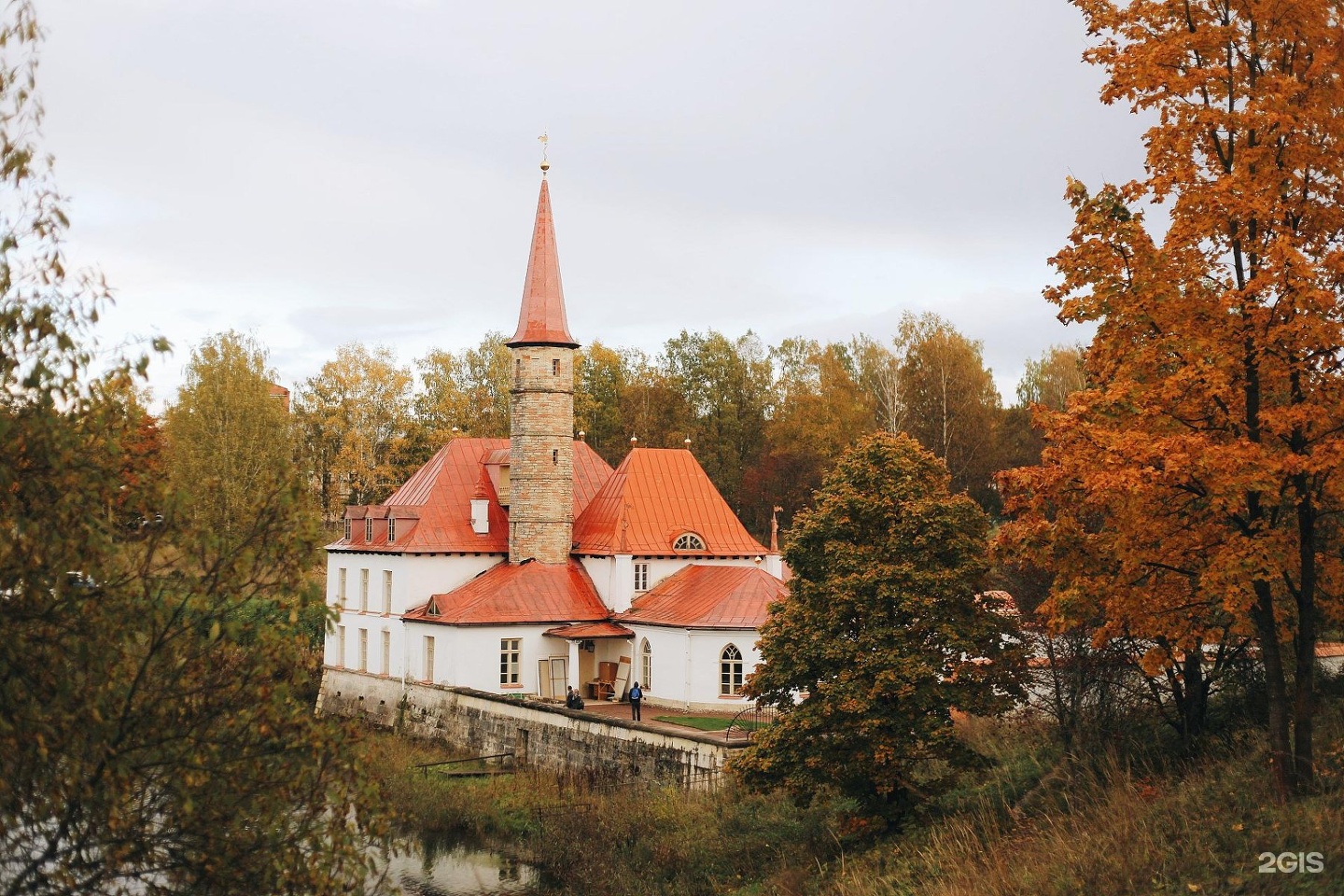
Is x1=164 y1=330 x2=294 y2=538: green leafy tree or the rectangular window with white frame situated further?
x1=164 y1=330 x2=294 y2=538: green leafy tree

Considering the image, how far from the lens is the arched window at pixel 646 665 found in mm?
34344

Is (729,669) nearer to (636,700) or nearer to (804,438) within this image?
(636,700)

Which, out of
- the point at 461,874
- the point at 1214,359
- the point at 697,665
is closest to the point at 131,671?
the point at 1214,359

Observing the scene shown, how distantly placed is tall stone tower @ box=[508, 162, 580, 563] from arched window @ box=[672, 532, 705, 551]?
3.36 meters

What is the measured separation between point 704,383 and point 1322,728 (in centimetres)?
5940

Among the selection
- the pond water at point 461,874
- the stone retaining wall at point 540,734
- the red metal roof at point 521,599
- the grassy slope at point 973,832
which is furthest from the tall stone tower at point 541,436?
the pond water at point 461,874

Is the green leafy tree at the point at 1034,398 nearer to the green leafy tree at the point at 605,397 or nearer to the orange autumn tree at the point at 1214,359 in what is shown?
the green leafy tree at the point at 605,397

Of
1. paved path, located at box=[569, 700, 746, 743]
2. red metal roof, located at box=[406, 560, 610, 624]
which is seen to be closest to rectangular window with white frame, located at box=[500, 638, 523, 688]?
red metal roof, located at box=[406, 560, 610, 624]

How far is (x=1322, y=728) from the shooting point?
14516mm

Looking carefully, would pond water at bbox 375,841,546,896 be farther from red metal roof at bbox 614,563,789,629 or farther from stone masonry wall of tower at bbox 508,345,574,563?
stone masonry wall of tower at bbox 508,345,574,563

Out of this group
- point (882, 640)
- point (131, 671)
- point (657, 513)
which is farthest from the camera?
point (657, 513)

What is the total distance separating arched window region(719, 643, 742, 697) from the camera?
3266 centimetres

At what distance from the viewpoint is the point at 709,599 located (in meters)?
34.2

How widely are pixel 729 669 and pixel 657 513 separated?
7114mm
